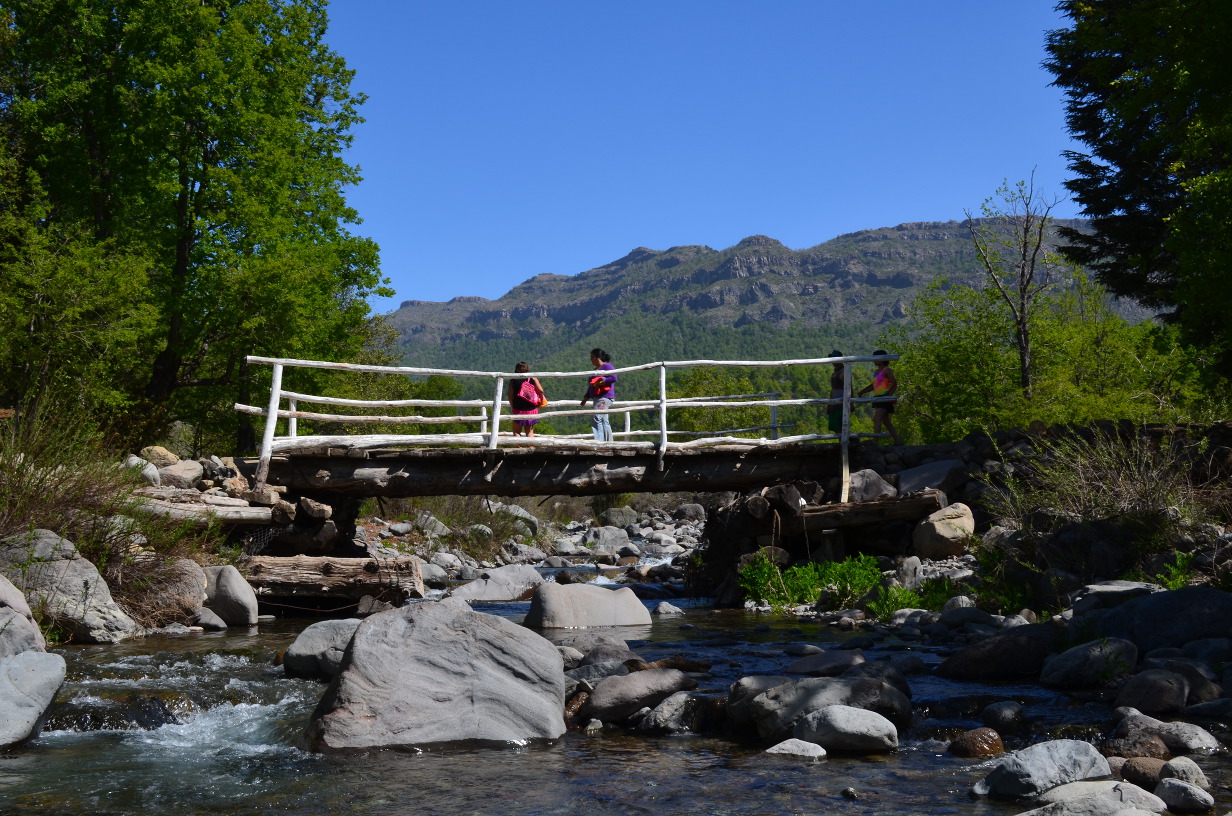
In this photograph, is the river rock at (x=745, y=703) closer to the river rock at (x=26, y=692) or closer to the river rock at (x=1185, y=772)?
the river rock at (x=1185, y=772)

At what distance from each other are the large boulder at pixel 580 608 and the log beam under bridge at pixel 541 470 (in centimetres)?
284

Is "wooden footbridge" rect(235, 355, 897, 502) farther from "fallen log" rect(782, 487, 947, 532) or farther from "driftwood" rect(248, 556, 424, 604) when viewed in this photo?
"driftwood" rect(248, 556, 424, 604)

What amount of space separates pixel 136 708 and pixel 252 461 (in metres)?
6.98

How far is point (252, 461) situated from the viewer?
1310 centimetres

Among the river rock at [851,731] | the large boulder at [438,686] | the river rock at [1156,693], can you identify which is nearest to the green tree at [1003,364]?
the river rock at [1156,693]

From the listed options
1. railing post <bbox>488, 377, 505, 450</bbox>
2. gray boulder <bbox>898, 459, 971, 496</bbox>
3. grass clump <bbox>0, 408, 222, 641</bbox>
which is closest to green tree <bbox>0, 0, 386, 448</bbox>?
railing post <bbox>488, 377, 505, 450</bbox>

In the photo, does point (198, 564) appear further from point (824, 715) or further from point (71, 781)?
point (824, 715)

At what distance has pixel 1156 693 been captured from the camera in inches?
234

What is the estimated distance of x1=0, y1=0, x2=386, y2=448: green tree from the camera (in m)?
20.4

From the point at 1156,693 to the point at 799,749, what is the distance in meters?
2.26

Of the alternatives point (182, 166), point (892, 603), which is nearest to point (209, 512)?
point (892, 603)

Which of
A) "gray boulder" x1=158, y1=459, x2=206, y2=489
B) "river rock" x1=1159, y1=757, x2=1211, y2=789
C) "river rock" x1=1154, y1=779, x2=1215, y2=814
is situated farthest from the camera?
"gray boulder" x1=158, y1=459, x2=206, y2=489

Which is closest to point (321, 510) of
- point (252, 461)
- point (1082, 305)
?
point (252, 461)

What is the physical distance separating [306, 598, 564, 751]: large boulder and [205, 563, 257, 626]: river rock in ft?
17.6
